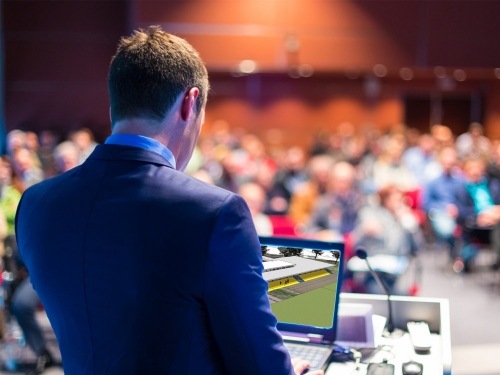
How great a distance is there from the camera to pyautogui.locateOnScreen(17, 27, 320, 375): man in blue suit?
3.03 feet

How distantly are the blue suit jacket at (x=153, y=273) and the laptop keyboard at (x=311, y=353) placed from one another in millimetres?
657

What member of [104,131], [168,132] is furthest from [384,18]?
[168,132]

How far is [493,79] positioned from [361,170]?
5998 millimetres

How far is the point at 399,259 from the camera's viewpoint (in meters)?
4.54

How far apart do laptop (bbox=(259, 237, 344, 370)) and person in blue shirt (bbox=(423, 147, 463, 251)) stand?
5298mm

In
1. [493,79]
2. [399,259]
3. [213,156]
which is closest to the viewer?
[399,259]

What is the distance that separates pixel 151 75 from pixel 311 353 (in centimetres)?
101

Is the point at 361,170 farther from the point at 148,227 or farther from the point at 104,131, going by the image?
the point at 148,227

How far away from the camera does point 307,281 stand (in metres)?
1.68

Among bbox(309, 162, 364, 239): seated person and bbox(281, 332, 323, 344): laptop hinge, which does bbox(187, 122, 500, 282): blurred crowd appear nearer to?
bbox(309, 162, 364, 239): seated person

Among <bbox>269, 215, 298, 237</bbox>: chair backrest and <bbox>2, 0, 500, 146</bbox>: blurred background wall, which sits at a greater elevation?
<bbox>2, 0, 500, 146</bbox>: blurred background wall

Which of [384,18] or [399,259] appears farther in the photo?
[384,18]

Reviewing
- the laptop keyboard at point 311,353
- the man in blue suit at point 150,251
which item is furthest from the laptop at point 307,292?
the man in blue suit at point 150,251

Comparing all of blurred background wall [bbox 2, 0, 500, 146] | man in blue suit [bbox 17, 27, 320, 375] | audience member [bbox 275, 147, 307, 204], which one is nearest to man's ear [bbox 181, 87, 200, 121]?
man in blue suit [bbox 17, 27, 320, 375]
